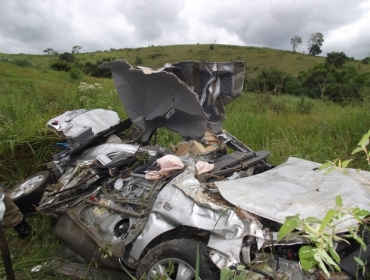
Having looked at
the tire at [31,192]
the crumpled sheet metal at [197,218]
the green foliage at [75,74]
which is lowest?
the tire at [31,192]

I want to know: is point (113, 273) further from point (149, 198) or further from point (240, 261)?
point (240, 261)

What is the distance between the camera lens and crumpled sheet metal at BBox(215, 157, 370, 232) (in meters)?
1.91

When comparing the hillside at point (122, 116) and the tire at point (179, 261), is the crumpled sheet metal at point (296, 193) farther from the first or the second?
the hillside at point (122, 116)

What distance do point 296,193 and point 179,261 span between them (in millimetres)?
900

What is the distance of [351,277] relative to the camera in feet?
5.70

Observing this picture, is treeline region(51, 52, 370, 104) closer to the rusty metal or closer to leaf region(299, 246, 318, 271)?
the rusty metal

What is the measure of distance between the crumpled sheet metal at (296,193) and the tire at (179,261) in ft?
1.28

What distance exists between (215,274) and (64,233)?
1585 mm

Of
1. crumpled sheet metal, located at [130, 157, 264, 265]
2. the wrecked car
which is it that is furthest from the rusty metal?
crumpled sheet metal, located at [130, 157, 264, 265]

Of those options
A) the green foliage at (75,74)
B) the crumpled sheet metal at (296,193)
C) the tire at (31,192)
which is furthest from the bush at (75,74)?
the crumpled sheet metal at (296,193)

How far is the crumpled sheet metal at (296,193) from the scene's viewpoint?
1.91m

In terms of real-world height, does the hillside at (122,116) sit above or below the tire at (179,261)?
above

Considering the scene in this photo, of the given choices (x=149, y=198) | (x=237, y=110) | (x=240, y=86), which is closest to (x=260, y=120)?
(x=237, y=110)

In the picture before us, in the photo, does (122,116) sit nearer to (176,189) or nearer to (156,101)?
(156,101)
